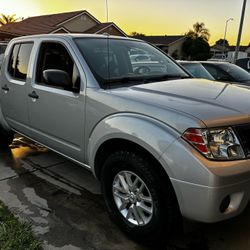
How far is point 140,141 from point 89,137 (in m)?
0.77

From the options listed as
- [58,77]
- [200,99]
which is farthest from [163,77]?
[58,77]

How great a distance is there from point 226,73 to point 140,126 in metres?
6.28

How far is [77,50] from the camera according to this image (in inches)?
137

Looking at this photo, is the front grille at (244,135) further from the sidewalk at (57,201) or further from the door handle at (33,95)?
the door handle at (33,95)

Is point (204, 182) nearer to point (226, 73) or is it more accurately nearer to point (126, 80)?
point (126, 80)

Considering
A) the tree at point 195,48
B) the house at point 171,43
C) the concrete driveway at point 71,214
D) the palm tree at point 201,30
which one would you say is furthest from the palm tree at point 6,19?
the concrete driveway at point 71,214

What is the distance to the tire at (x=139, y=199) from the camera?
2553 millimetres

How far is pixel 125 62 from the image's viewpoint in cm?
Result: 374

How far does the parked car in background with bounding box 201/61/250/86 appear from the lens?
26.4 ft

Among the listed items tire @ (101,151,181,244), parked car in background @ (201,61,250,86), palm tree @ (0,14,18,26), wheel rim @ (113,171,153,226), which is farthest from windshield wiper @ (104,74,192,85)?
palm tree @ (0,14,18,26)

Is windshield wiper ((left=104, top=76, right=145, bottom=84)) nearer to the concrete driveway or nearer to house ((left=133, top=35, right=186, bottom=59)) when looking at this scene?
the concrete driveway

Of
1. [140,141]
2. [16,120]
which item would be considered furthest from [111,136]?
[16,120]

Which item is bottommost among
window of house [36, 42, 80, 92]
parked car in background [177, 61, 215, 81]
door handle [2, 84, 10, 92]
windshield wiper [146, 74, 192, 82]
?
parked car in background [177, 61, 215, 81]

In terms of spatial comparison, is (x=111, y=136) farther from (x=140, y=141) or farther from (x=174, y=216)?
(x=174, y=216)
